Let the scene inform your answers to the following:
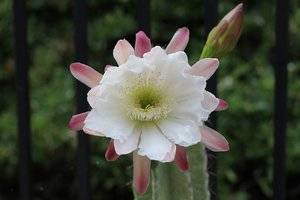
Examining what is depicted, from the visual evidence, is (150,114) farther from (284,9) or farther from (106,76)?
(284,9)

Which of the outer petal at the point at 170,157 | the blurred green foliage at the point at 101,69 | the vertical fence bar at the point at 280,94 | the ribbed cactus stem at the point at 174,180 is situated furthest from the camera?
the blurred green foliage at the point at 101,69

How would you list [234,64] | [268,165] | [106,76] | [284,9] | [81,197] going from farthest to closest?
[234,64] < [268,165] < [81,197] < [284,9] < [106,76]

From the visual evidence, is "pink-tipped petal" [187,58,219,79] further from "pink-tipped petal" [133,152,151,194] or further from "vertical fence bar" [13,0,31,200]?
"vertical fence bar" [13,0,31,200]

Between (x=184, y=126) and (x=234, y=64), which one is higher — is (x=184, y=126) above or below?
above

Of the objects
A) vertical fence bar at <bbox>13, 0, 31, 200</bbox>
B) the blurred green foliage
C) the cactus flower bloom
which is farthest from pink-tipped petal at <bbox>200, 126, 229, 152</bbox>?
the blurred green foliage

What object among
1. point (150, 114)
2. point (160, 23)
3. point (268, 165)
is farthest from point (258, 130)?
point (150, 114)

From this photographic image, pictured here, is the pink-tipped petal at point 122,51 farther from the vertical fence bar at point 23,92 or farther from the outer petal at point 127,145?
the vertical fence bar at point 23,92

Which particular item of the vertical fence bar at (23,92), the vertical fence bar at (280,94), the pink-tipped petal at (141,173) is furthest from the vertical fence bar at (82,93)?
the pink-tipped petal at (141,173)
